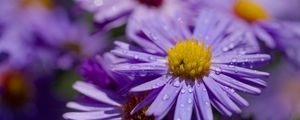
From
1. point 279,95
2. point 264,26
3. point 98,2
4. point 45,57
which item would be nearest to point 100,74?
point 98,2

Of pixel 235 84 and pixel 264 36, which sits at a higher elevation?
pixel 264 36

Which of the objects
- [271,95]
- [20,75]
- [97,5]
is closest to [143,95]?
[97,5]

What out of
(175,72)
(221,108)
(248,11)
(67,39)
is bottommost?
(221,108)

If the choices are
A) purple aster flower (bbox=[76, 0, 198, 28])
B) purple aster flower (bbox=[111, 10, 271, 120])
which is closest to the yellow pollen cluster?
purple aster flower (bbox=[111, 10, 271, 120])

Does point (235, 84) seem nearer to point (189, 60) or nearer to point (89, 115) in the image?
point (189, 60)

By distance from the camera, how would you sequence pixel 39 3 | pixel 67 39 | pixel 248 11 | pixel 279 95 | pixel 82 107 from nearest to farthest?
pixel 82 107, pixel 248 11, pixel 67 39, pixel 39 3, pixel 279 95

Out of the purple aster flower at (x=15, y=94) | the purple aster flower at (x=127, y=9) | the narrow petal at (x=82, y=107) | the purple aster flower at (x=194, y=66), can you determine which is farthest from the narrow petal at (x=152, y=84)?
the purple aster flower at (x=15, y=94)
